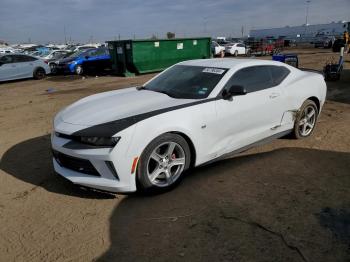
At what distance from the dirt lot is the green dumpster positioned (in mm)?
12477

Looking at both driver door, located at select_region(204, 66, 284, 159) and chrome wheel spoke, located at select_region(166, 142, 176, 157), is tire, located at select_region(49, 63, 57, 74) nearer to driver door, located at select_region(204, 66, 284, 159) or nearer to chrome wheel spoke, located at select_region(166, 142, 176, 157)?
driver door, located at select_region(204, 66, 284, 159)

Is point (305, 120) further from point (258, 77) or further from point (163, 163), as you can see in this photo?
point (163, 163)

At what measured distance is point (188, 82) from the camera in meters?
4.87

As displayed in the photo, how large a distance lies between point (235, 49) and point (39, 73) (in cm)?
1797

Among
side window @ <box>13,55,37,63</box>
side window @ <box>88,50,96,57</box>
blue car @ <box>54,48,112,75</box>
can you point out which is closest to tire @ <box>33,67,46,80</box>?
side window @ <box>13,55,37,63</box>

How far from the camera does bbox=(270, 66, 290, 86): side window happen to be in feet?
17.5

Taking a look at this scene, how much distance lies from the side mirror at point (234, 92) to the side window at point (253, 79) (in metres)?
0.13

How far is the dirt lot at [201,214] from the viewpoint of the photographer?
3062 millimetres

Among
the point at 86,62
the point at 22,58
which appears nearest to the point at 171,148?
the point at 22,58

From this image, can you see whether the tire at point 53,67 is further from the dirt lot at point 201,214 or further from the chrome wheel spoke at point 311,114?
the chrome wheel spoke at point 311,114

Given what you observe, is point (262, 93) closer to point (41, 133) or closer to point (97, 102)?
point (97, 102)

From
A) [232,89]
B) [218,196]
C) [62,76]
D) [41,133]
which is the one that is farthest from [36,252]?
[62,76]

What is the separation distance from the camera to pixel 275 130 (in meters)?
5.33

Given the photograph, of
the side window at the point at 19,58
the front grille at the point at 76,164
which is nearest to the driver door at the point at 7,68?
the side window at the point at 19,58
